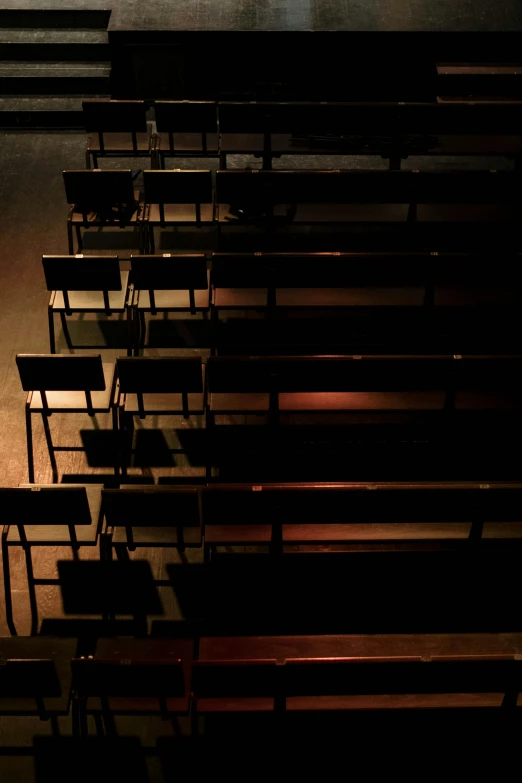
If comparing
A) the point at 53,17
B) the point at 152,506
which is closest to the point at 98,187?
the point at 152,506

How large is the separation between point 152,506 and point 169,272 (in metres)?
1.91

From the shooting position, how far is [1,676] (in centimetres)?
394

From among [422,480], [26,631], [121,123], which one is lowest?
[26,631]

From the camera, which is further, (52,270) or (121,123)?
(121,123)

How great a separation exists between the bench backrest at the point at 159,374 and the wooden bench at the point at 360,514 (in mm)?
856

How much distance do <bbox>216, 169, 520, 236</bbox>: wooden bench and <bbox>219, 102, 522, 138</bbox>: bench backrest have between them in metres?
0.74

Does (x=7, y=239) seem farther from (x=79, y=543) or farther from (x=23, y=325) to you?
(x=79, y=543)

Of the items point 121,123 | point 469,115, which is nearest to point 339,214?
point 469,115

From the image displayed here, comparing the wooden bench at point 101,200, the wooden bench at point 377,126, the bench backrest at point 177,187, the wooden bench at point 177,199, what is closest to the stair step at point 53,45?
the wooden bench at point 377,126

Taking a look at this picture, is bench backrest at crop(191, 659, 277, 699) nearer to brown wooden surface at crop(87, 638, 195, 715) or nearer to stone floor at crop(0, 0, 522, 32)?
brown wooden surface at crop(87, 638, 195, 715)

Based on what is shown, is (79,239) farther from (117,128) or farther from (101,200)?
(117,128)

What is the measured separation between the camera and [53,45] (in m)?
8.90

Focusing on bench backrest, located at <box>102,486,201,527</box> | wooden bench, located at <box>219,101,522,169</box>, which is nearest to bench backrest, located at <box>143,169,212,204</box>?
wooden bench, located at <box>219,101,522,169</box>

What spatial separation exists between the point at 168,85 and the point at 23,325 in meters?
3.54
